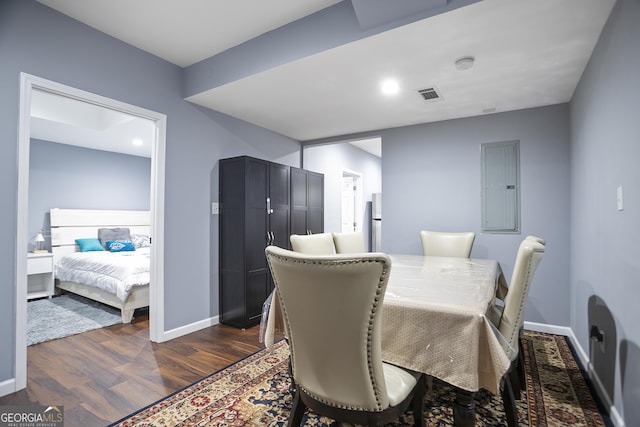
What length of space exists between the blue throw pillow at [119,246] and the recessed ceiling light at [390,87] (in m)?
5.00

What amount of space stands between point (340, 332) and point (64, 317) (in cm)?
415

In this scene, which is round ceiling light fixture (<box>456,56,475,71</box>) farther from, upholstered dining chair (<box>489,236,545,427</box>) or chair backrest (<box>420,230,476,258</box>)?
chair backrest (<box>420,230,476,258</box>)

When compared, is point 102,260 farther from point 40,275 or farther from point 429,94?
point 429,94

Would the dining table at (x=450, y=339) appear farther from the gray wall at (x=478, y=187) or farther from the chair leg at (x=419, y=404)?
the gray wall at (x=478, y=187)

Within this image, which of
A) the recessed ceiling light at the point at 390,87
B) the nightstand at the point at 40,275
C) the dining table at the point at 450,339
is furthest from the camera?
the nightstand at the point at 40,275

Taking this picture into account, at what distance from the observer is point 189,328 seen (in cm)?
313

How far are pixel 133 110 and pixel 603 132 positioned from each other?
3533 millimetres

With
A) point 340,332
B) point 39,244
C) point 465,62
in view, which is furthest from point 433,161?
point 39,244

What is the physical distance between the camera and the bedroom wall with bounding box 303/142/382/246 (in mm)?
5210

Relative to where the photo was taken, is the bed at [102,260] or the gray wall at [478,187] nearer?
the gray wall at [478,187]

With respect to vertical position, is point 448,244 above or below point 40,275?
above

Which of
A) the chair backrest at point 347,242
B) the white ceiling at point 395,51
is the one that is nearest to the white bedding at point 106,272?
the white ceiling at point 395,51

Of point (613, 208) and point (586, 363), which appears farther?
point (586, 363)

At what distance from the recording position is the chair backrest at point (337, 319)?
3.13 ft
